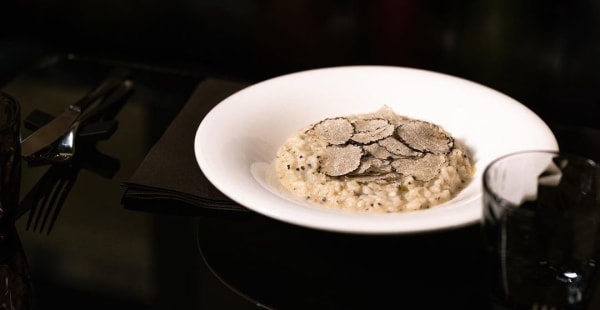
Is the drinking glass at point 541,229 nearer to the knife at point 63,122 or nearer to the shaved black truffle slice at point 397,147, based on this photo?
the shaved black truffle slice at point 397,147

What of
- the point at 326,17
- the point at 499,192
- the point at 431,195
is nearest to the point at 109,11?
the point at 326,17

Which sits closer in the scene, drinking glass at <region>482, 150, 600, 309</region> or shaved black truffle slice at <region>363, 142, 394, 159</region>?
drinking glass at <region>482, 150, 600, 309</region>

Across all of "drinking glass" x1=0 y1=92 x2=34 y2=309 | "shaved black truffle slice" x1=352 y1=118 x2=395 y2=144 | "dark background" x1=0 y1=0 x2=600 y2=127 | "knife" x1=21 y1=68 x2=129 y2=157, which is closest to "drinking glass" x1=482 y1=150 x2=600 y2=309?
"shaved black truffle slice" x1=352 y1=118 x2=395 y2=144

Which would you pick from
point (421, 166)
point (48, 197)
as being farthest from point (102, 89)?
point (421, 166)

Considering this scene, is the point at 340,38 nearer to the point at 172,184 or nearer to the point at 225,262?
the point at 172,184

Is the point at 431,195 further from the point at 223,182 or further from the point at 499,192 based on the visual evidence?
the point at 223,182

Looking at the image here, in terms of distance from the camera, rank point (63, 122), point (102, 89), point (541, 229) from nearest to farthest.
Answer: point (541, 229) < point (63, 122) < point (102, 89)

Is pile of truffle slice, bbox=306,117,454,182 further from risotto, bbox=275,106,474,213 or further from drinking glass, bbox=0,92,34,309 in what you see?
drinking glass, bbox=0,92,34,309
